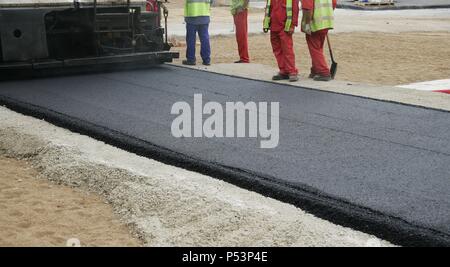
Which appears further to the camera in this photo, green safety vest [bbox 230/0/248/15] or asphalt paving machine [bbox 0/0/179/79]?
green safety vest [bbox 230/0/248/15]

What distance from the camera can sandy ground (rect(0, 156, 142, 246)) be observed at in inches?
138

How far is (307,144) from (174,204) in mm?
1452

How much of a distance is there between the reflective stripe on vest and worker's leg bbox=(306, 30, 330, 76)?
11 cm

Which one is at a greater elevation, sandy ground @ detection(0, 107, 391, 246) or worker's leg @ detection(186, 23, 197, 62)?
worker's leg @ detection(186, 23, 197, 62)

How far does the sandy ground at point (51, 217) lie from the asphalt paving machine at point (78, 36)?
11.6 ft

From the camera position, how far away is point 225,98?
6613 millimetres

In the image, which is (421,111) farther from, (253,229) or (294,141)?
(253,229)

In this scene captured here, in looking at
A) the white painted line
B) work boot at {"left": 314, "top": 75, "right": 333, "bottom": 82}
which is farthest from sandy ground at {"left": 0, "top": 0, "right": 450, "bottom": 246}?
work boot at {"left": 314, "top": 75, "right": 333, "bottom": 82}

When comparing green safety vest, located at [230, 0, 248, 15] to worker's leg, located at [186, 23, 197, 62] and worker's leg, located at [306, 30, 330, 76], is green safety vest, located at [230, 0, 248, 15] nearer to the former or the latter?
worker's leg, located at [186, 23, 197, 62]

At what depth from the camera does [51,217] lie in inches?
152

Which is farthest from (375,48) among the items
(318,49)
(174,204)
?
(174,204)

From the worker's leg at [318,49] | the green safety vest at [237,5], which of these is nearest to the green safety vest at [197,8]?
the green safety vest at [237,5]

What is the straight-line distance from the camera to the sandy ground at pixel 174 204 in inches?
129

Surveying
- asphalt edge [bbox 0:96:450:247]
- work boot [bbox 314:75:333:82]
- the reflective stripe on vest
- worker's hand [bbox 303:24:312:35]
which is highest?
the reflective stripe on vest
